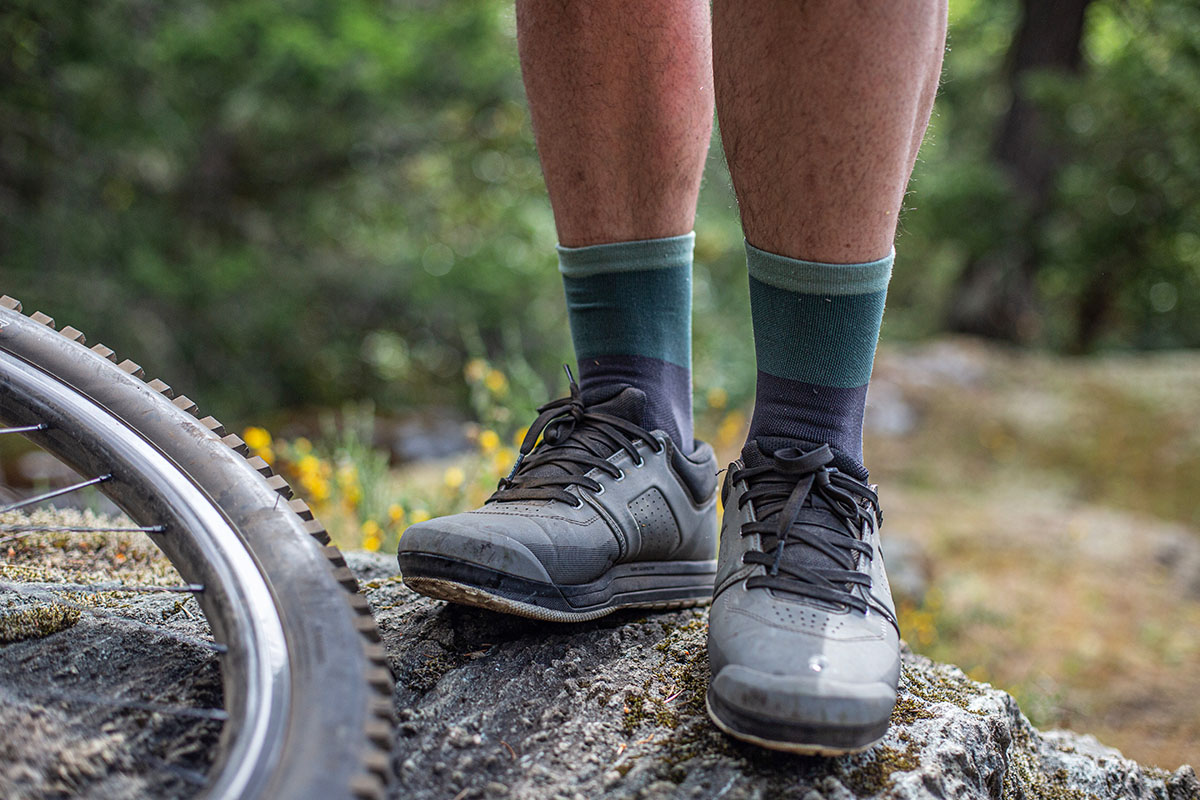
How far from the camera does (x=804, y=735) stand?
856 millimetres

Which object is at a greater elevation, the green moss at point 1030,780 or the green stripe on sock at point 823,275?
the green stripe on sock at point 823,275

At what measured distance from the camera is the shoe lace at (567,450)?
119cm

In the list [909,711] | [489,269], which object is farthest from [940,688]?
[489,269]

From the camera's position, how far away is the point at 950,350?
5703 millimetres

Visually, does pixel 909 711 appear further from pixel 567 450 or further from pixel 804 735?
pixel 567 450

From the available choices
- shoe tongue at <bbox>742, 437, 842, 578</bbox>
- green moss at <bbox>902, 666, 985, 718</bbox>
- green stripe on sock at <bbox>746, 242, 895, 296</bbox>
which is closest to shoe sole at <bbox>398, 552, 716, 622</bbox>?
shoe tongue at <bbox>742, 437, 842, 578</bbox>

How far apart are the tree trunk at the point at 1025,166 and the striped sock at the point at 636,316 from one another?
5.63 meters

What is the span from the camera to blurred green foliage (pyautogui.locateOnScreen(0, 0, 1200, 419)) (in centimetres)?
409

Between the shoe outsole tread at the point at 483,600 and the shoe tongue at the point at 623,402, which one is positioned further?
the shoe tongue at the point at 623,402

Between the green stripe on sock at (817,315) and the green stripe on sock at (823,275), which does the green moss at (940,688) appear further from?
the green stripe on sock at (823,275)

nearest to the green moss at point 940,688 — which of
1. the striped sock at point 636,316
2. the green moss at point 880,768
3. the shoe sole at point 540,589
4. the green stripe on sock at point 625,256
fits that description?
the green moss at point 880,768

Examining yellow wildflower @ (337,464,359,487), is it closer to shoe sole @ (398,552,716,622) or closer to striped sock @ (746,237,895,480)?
shoe sole @ (398,552,716,622)

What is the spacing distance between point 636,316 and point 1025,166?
20.1ft

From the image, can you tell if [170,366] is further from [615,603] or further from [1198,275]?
[1198,275]
